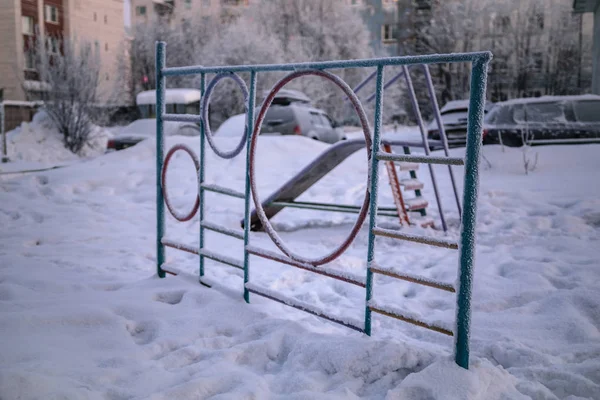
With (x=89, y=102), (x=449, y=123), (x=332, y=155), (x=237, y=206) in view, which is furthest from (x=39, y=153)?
(x=332, y=155)

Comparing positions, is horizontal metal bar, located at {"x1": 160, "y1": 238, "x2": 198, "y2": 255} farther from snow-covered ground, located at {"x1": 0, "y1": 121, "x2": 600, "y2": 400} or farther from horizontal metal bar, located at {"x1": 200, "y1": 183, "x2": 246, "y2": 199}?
horizontal metal bar, located at {"x1": 200, "y1": 183, "x2": 246, "y2": 199}

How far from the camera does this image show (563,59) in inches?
1088

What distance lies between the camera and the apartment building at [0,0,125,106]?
25438 mm

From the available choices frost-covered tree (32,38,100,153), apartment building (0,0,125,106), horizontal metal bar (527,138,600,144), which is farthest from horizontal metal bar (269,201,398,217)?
apartment building (0,0,125,106)

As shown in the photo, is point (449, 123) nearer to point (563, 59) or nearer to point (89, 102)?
point (89, 102)

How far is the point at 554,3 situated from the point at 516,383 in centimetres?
3041

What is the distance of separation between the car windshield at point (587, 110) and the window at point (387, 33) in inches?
1325

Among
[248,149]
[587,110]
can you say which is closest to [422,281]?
[248,149]

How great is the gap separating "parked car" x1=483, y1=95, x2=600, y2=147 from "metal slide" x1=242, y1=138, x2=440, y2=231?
4.59m

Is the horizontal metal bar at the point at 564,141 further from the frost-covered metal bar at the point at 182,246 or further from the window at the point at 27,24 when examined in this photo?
the window at the point at 27,24

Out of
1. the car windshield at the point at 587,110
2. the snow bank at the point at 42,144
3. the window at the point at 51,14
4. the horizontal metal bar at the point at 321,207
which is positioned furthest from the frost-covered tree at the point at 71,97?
the window at the point at 51,14

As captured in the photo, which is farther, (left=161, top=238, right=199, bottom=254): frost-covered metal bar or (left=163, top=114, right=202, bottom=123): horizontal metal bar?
(left=161, top=238, right=199, bottom=254): frost-covered metal bar

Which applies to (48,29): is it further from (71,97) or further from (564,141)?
(564,141)

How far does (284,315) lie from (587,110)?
319 inches
